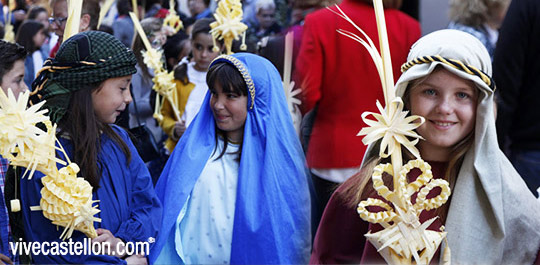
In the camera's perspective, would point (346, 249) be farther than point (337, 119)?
No

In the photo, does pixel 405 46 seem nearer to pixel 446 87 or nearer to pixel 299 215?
pixel 299 215

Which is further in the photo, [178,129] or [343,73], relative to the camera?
[178,129]

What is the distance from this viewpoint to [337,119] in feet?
14.7

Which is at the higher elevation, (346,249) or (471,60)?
(471,60)

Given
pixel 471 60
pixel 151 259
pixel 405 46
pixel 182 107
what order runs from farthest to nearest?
pixel 182 107 → pixel 405 46 → pixel 151 259 → pixel 471 60

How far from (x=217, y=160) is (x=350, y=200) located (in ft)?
3.20

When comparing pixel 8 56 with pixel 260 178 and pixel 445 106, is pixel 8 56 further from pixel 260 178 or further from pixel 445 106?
pixel 445 106

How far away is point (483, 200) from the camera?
2746 mm

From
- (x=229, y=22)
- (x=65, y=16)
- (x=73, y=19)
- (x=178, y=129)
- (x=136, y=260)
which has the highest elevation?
(x=73, y=19)

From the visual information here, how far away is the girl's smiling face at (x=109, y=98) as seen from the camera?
299 centimetres

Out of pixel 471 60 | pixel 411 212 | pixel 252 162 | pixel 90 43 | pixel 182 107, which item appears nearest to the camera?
pixel 411 212

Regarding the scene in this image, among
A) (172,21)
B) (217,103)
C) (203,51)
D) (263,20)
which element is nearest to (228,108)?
(217,103)

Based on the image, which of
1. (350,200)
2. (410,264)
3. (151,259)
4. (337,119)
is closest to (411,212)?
(410,264)

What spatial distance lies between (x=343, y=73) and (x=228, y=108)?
104 centimetres
